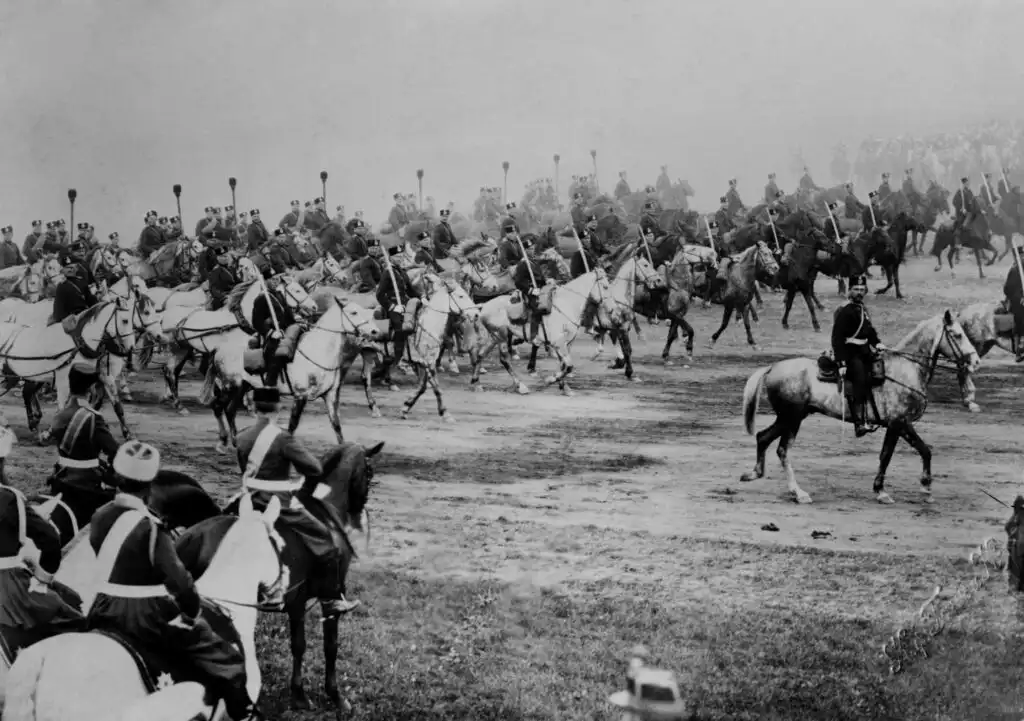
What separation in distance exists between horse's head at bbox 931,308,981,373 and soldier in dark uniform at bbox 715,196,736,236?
6.93 ft

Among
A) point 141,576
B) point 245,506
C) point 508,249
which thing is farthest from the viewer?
point 508,249

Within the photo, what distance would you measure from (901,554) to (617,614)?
7.26 ft

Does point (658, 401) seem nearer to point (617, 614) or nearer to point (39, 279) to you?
point (617, 614)

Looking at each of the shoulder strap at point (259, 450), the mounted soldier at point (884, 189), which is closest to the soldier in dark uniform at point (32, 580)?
the shoulder strap at point (259, 450)

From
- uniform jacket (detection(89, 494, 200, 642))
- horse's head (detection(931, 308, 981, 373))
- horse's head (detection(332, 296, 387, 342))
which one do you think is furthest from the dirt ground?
uniform jacket (detection(89, 494, 200, 642))

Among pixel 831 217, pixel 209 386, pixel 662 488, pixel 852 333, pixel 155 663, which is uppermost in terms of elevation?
pixel 831 217

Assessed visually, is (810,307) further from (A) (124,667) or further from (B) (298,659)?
(A) (124,667)

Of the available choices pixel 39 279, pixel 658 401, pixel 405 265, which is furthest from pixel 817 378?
pixel 39 279

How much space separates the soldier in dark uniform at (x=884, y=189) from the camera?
33.4ft

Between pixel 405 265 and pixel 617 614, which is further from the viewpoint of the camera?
pixel 405 265

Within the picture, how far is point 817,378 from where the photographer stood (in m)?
9.62

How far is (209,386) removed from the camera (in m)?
9.95

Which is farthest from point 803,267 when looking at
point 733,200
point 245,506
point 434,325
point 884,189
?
point 245,506

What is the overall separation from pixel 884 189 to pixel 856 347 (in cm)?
157
